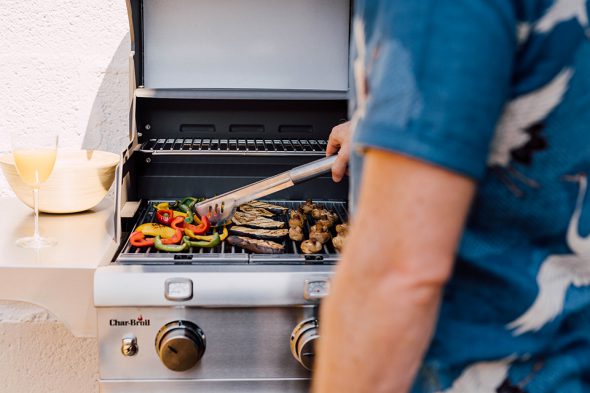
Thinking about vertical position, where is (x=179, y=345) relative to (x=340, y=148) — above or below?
below

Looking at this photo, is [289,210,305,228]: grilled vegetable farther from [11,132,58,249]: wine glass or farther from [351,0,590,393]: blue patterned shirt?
[351,0,590,393]: blue patterned shirt

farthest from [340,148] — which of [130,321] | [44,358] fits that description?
[44,358]

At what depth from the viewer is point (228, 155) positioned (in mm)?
1686

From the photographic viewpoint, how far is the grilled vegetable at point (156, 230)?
1.46m

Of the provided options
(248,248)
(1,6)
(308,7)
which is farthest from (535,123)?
(1,6)

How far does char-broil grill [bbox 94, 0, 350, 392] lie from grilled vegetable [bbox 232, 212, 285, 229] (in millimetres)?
79

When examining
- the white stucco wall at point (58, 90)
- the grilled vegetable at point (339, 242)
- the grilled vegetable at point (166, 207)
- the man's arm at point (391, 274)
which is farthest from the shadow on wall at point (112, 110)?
the man's arm at point (391, 274)

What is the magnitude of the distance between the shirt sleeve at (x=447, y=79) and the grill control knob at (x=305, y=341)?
0.81m

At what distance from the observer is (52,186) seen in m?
1.57

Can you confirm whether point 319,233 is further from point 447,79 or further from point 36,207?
point 447,79

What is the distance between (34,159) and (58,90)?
1.98ft

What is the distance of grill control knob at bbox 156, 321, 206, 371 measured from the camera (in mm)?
1248

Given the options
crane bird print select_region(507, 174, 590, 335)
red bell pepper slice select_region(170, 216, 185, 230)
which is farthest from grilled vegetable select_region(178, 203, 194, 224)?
crane bird print select_region(507, 174, 590, 335)

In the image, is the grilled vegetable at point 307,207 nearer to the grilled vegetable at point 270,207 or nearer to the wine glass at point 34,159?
the grilled vegetable at point 270,207
